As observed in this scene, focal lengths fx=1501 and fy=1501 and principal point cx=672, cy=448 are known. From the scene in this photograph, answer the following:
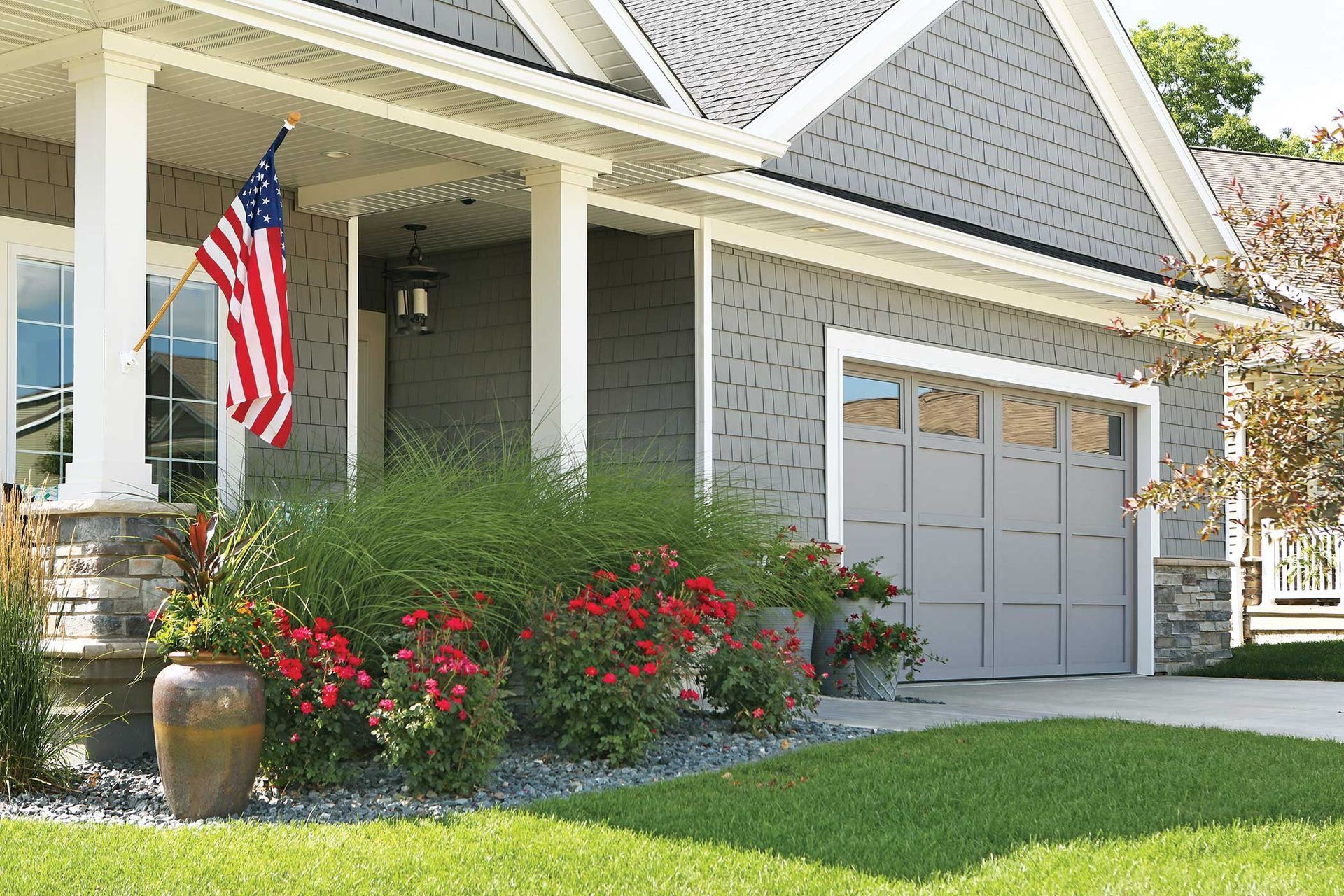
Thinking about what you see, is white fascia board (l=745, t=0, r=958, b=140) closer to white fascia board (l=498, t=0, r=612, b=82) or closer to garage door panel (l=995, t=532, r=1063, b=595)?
white fascia board (l=498, t=0, r=612, b=82)

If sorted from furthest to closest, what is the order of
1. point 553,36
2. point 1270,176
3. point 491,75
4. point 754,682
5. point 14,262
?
1. point 1270,176
2. point 553,36
3. point 14,262
4. point 754,682
5. point 491,75

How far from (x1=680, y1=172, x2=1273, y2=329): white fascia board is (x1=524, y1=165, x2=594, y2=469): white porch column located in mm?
976

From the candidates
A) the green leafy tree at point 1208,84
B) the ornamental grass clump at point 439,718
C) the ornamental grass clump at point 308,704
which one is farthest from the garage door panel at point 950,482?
the green leafy tree at point 1208,84

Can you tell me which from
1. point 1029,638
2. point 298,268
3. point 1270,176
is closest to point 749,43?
point 298,268

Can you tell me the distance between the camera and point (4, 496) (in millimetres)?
6641

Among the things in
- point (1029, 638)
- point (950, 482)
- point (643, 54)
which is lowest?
point (1029, 638)

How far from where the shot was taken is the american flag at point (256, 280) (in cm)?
646

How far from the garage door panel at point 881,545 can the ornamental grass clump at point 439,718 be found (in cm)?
520

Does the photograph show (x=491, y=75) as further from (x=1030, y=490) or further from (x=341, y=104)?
(x=1030, y=490)

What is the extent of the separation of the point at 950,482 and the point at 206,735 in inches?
285

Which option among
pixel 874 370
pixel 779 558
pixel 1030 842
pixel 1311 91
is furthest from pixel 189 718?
pixel 1311 91

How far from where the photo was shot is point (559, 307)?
8.18m

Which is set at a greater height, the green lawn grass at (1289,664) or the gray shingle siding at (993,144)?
the gray shingle siding at (993,144)

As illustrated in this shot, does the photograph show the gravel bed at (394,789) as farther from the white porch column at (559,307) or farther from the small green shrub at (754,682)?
the white porch column at (559,307)
